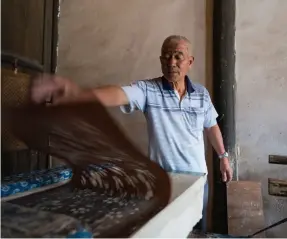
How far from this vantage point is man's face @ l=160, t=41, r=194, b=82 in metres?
1.47

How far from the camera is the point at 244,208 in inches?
68.9

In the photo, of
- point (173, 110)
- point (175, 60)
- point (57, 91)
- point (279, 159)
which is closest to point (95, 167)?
point (57, 91)

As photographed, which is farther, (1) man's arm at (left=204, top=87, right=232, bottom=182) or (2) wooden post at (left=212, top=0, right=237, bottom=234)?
(2) wooden post at (left=212, top=0, right=237, bottom=234)

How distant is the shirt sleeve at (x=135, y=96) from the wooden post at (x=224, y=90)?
61cm

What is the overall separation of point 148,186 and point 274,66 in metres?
1.37

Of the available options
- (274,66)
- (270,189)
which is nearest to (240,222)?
(270,189)

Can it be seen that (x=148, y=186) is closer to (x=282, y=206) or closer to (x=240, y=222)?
(x=240, y=222)

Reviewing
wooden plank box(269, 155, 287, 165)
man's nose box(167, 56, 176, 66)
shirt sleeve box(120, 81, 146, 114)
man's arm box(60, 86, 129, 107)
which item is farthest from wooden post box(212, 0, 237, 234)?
man's arm box(60, 86, 129, 107)

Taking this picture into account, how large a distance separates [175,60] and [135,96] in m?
0.27

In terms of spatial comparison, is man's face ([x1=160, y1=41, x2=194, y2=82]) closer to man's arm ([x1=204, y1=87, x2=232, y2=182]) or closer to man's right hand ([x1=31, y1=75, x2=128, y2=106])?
man's arm ([x1=204, y1=87, x2=232, y2=182])

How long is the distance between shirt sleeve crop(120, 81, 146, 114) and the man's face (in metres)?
0.14

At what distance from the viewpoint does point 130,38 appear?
2.06 meters

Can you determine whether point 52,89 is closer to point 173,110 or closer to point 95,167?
point 95,167

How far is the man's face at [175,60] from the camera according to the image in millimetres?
1473
